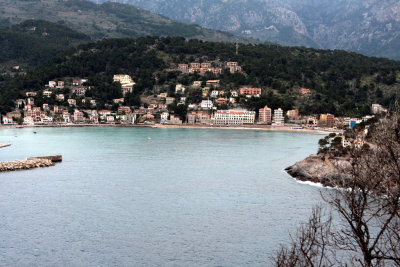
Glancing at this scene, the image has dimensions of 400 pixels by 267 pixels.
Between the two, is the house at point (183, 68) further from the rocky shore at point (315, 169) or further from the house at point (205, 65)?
the rocky shore at point (315, 169)

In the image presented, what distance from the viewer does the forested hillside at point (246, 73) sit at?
79.3 metres

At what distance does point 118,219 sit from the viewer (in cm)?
2092

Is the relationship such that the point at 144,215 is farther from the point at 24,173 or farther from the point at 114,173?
the point at 24,173

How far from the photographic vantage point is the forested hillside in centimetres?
7931

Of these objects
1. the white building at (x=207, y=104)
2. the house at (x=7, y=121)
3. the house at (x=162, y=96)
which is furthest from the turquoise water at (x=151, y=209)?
the house at (x=162, y=96)

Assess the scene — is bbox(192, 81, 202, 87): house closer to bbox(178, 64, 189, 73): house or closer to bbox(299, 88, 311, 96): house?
bbox(178, 64, 189, 73): house

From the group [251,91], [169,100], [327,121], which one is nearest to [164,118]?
[169,100]

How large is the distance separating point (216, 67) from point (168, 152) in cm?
5404

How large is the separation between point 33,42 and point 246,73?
190 ft

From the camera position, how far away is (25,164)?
35.0 metres

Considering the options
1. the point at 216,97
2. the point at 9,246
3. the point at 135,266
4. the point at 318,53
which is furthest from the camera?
the point at 318,53

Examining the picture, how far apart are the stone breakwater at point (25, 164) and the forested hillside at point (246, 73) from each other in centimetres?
4649

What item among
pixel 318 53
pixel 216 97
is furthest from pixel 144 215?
pixel 318 53

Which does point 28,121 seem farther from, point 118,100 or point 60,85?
point 118,100
